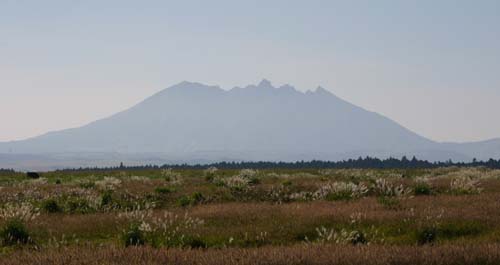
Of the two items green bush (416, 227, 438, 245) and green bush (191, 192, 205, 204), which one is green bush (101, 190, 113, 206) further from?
green bush (416, 227, 438, 245)

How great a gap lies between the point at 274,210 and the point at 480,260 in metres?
7.67

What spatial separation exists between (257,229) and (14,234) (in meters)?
5.19

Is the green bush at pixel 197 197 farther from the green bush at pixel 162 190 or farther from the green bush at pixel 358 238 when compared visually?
the green bush at pixel 358 238

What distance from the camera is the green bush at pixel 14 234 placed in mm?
11812

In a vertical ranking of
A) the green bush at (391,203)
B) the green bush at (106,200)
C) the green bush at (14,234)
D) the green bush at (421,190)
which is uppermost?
the green bush at (421,190)

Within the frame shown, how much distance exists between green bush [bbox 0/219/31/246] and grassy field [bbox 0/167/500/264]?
0.07 feet

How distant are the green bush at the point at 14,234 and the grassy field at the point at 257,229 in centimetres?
2

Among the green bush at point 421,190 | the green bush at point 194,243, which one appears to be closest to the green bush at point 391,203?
the green bush at point 421,190

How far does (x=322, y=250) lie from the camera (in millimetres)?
9250

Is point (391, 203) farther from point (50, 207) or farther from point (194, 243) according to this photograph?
point (50, 207)

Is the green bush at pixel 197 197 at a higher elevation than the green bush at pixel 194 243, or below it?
higher

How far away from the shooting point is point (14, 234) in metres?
12.1

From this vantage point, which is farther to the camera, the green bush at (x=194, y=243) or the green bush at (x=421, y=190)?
the green bush at (x=421, y=190)

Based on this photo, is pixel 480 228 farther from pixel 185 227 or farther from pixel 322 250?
pixel 185 227
